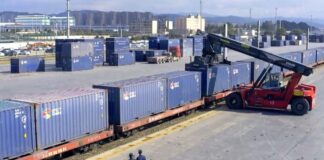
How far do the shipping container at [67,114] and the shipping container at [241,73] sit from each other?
1651 cm

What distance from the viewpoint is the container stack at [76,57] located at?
57562mm

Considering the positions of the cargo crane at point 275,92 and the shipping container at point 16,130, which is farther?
the cargo crane at point 275,92

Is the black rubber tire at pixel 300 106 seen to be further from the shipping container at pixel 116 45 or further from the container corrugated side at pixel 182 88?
the shipping container at pixel 116 45

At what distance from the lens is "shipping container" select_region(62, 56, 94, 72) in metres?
57.5

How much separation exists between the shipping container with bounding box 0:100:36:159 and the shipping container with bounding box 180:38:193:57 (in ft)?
229

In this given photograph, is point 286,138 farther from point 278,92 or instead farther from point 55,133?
point 55,133

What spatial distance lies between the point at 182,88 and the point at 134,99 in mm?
5950

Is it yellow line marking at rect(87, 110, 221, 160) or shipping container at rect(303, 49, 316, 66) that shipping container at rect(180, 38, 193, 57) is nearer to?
shipping container at rect(303, 49, 316, 66)

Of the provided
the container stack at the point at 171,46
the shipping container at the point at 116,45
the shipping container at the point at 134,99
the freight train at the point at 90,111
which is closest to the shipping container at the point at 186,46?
the container stack at the point at 171,46

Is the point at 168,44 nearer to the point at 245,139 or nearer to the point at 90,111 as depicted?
the point at 245,139

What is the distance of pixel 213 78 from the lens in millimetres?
31297

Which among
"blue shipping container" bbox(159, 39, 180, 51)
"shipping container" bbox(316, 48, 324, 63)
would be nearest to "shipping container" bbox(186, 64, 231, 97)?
"shipping container" bbox(316, 48, 324, 63)

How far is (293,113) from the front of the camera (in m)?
28.4

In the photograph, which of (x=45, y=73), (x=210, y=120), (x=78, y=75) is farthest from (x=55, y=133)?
(x=45, y=73)
